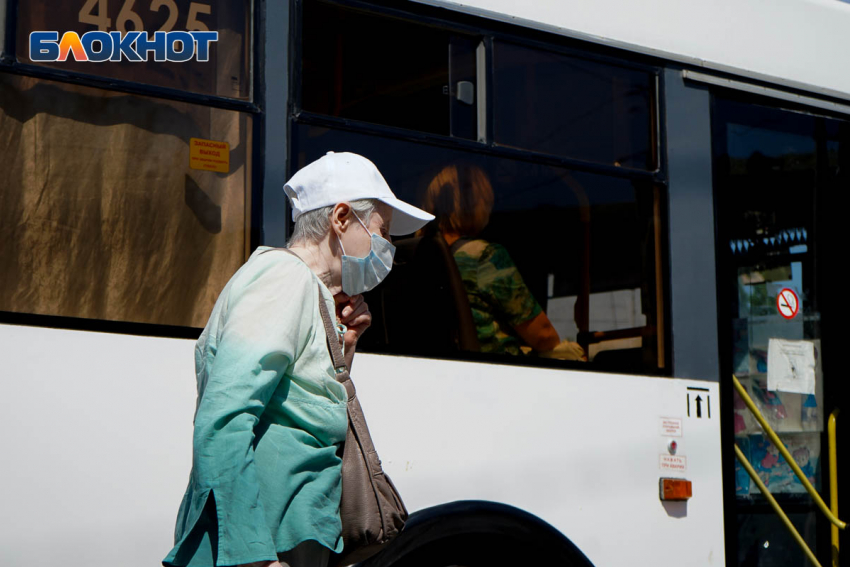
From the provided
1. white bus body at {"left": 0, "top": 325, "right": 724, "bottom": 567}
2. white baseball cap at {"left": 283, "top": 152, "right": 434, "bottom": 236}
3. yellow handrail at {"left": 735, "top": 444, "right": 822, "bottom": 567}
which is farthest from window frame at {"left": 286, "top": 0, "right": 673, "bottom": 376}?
white baseball cap at {"left": 283, "top": 152, "right": 434, "bottom": 236}

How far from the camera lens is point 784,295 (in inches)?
166

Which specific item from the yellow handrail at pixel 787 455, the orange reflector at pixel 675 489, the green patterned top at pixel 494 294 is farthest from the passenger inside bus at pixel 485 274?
the yellow handrail at pixel 787 455

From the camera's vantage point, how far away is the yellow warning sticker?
114 inches

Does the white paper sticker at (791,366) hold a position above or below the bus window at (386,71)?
below

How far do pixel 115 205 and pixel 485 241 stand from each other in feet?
4.05

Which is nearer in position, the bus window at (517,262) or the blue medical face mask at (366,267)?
the blue medical face mask at (366,267)

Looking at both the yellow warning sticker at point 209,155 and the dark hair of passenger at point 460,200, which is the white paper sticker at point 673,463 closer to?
the dark hair of passenger at point 460,200

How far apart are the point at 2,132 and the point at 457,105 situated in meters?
1.38

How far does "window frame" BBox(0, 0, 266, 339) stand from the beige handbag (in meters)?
0.88

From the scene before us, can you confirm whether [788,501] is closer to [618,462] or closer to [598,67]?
[618,462]

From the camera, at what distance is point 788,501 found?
413 cm

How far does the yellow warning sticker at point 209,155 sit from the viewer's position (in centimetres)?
289

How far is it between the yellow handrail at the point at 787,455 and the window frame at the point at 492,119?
51 cm

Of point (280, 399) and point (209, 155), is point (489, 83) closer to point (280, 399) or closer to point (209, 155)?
point (209, 155)
